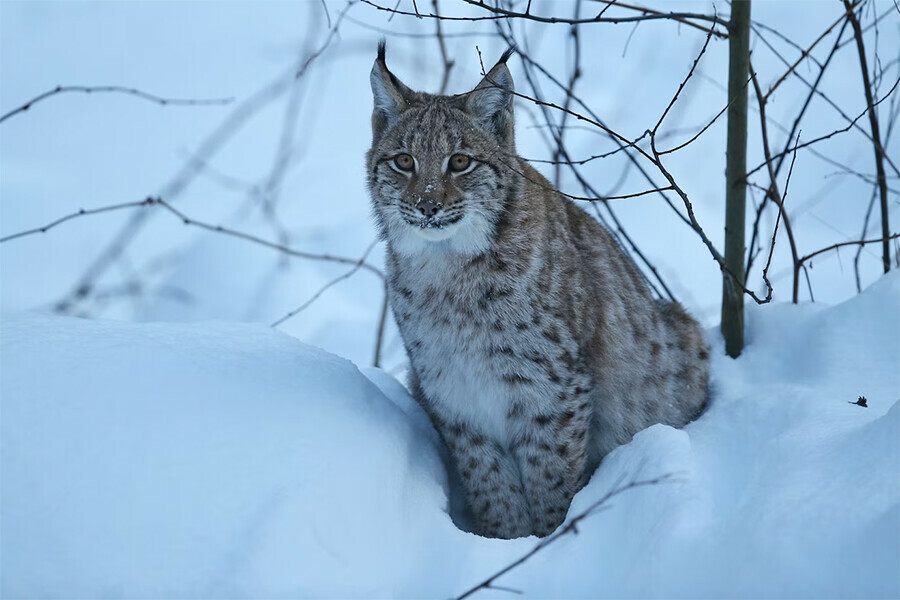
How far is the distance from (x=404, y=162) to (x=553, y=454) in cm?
129

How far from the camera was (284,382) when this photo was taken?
3.29m

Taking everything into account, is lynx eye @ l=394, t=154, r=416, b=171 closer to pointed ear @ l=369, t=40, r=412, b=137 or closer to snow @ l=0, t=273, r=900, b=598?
pointed ear @ l=369, t=40, r=412, b=137

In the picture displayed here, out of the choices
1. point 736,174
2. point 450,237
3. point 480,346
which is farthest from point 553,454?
point 736,174

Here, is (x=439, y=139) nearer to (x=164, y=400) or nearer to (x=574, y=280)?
(x=574, y=280)

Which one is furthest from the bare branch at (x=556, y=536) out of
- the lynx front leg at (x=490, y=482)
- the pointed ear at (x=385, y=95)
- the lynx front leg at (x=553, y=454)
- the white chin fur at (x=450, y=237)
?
→ the pointed ear at (x=385, y=95)

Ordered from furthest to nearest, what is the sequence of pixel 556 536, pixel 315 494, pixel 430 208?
pixel 430 208
pixel 315 494
pixel 556 536

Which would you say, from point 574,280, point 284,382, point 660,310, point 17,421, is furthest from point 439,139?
point 17,421

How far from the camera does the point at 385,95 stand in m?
3.89

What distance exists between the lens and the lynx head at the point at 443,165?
3.51m

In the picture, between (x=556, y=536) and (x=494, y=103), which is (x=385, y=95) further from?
(x=556, y=536)

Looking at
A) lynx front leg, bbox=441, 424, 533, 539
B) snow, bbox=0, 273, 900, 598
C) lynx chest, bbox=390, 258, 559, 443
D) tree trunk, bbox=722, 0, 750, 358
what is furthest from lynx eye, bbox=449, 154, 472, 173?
tree trunk, bbox=722, 0, 750, 358

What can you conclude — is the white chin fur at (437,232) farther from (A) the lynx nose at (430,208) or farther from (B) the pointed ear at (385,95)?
(B) the pointed ear at (385,95)

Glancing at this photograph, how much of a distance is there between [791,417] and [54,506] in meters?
2.49

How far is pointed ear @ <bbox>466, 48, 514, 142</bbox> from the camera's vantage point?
3684 mm
